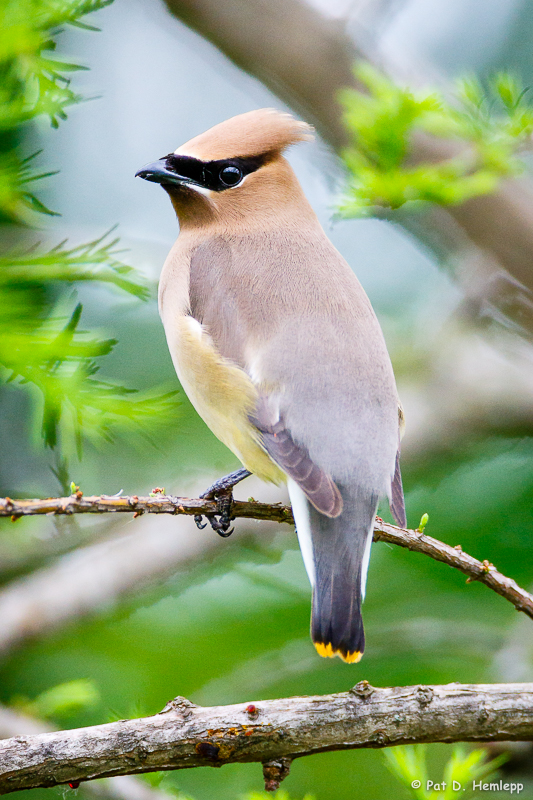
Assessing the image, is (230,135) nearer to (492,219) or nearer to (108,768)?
(492,219)

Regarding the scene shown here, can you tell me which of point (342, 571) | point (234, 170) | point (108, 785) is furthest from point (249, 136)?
point (108, 785)

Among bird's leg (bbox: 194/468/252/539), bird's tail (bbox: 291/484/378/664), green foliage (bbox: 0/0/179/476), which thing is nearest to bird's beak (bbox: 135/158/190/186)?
green foliage (bbox: 0/0/179/476)

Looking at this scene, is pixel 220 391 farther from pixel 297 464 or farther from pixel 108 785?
pixel 108 785

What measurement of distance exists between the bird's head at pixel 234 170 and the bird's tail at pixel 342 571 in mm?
1003

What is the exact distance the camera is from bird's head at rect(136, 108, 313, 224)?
2.37 m

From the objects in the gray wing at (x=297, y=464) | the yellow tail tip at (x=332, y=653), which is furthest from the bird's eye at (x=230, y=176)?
the yellow tail tip at (x=332, y=653)

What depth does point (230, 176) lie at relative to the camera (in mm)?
2516

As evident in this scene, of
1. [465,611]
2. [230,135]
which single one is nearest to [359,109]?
[230,135]

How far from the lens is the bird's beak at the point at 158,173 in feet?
7.59

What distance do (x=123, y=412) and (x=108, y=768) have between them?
70 centimetres

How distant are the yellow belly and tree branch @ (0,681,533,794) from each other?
64 cm

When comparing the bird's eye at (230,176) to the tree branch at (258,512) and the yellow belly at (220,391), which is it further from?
the tree branch at (258,512)

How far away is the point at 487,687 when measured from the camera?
1.72 metres

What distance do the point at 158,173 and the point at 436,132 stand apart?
746 mm
